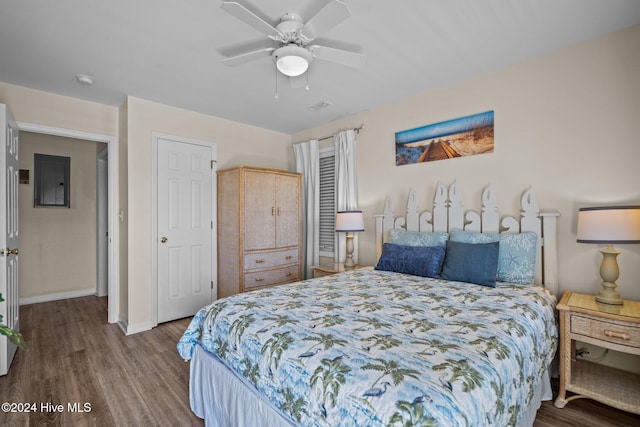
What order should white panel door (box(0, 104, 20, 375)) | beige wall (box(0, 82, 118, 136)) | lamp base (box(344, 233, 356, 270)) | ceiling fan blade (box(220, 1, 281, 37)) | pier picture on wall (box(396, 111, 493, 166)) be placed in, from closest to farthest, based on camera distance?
ceiling fan blade (box(220, 1, 281, 37)) < white panel door (box(0, 104, 20, 375)) < pier picture on wall (box(396, 111, 493, 166)) < beige wall (box(0, 82, 118, 136)) < lamp base (box(344, 233, 356, 270))

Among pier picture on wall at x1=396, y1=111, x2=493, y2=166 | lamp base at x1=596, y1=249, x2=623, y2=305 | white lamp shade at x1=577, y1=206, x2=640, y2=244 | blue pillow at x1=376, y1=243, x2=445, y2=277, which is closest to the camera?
white lamp shade at x1=577, y1=206, x2=640, y2=244

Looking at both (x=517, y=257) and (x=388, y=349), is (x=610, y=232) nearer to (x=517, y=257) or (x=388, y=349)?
(x=517, y=257)

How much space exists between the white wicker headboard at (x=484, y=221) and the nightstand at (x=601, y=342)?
1.21ft

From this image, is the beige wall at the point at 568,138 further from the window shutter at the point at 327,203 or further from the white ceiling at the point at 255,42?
the window shutter at the point at 327,203

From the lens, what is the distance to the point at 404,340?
1.35 m

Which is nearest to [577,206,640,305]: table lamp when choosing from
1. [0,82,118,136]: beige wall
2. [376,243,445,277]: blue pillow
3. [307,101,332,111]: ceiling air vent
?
[376,243,445,277]: blue pillow

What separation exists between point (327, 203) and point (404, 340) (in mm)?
3128

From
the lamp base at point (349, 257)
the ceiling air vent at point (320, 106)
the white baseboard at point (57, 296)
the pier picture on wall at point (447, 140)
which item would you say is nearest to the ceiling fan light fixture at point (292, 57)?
the ceiling air vent at point (320, 106)

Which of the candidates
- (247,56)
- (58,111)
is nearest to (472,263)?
(247,56)

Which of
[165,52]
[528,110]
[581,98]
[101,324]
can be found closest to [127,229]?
[101,324]

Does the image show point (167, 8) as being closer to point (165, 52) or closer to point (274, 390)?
point (165, 52)

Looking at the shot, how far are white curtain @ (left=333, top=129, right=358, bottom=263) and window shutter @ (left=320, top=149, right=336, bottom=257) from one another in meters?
0.19

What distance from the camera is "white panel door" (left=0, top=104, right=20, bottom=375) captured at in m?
2.44

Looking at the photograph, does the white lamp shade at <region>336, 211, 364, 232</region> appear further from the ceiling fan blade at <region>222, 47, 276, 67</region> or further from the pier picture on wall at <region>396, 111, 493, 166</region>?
the ceiling fan blade at <region>222, 47, 276, 67</region>
